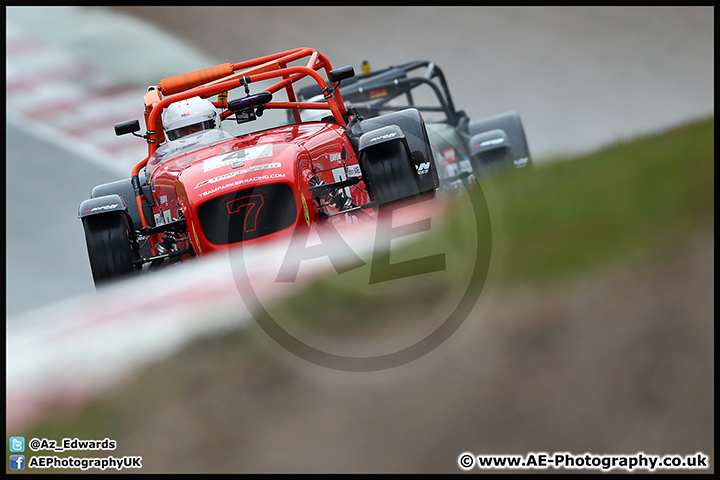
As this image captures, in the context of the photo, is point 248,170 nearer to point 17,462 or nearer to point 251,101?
point 251,101

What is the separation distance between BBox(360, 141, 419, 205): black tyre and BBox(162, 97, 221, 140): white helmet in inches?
86.3

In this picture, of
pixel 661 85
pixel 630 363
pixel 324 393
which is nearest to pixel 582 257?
pixel 630 363

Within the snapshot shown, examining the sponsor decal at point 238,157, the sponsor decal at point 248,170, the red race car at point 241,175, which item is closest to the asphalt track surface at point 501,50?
the red race car at point 241,175

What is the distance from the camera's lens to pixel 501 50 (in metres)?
17.7

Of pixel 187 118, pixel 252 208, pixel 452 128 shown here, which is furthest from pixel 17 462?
pixel 452 128

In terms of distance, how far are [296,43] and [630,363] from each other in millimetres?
A: 15062

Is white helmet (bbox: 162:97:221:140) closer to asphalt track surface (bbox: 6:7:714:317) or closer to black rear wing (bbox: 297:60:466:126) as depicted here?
black rear wing (bbox: 297:60:466:126)

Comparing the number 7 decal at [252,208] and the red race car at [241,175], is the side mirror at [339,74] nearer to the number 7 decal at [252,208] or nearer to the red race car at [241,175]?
the red race car at [241,175]

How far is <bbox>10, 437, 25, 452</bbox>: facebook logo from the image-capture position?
13.8ft

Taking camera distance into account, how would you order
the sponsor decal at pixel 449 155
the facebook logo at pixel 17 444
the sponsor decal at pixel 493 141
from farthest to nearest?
the sponsor decal at pixel 449 155 < the sponsor decal at pixel 493 141 < the facebook logo at pixel 17 444

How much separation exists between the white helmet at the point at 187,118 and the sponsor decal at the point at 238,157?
1.44m

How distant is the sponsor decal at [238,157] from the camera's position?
20.5 ft

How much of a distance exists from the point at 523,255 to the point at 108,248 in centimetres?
340

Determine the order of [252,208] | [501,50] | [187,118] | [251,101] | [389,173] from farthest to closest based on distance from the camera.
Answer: [501,50] < [187,118] < [251,101] < [389,173] < [252,208]
